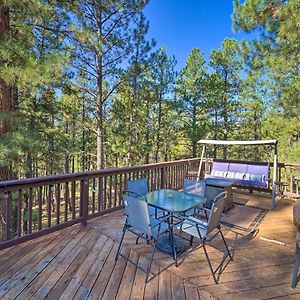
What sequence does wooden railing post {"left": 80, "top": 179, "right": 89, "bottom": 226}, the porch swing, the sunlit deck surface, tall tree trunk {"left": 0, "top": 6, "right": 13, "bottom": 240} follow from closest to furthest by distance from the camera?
the sunlit deck surface, wooden railing post {"left": 80, "top": 179, "right": 89, "bottom": 226}, tall tree trunk {"left": 0, "top": 6, "right": 13, "bottom": 240}, the porch swing

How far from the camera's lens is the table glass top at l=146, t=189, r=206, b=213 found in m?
2.55

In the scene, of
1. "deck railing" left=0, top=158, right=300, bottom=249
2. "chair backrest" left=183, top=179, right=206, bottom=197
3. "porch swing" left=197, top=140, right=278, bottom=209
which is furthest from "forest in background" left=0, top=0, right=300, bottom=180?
"chair backrest" left=183, top=179, right=206, bottom=197

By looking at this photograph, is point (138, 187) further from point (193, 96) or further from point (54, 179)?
point (193, 96)

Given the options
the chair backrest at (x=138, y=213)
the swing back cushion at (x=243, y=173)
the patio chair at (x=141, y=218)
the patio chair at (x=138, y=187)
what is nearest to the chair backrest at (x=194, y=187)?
the patio chair at (x=138, y=187)

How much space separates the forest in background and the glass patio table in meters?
2.45

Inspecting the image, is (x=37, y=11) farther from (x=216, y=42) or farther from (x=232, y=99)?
(x=232, y=99)

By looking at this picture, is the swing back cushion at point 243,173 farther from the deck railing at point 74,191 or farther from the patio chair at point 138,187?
the patio chair at point 138,187

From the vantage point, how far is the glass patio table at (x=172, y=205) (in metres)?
2.55

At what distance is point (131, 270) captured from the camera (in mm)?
2377

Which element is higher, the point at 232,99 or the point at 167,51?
the point at 167,51

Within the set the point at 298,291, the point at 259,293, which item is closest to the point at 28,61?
the point at 259,293

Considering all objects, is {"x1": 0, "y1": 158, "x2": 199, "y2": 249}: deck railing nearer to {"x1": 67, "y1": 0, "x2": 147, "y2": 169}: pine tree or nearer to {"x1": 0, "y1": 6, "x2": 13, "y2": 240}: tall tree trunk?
{"x1": 0, "y1": 6, "x2": 13, "y2": 240}: tall tree trunk

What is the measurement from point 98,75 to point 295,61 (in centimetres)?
648

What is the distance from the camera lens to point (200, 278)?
223cm
